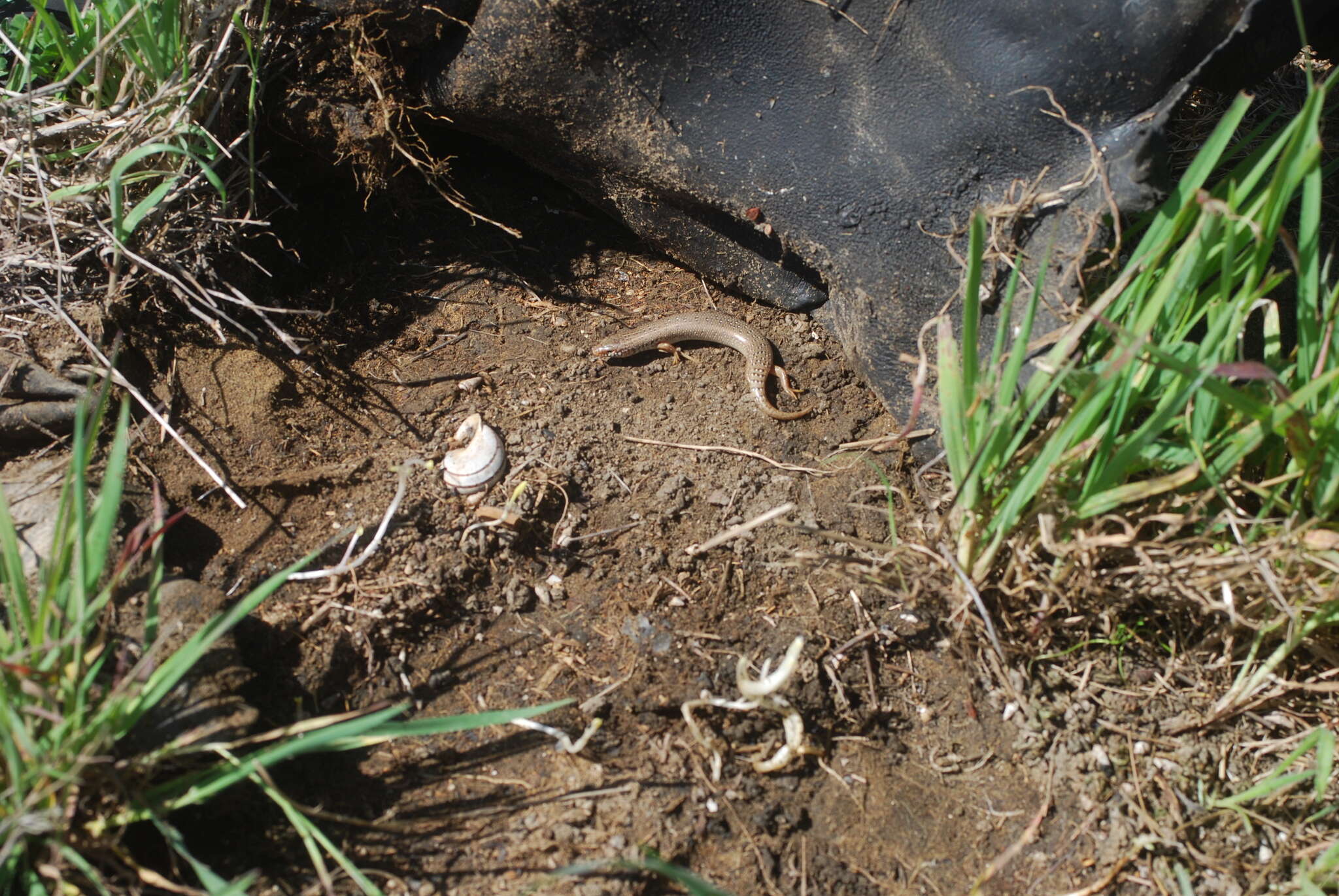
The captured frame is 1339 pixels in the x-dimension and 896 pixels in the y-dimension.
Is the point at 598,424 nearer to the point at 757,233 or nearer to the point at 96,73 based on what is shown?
the point at 757,233

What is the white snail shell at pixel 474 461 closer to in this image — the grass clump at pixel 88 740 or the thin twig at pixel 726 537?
the thin twig at pixel 726 537

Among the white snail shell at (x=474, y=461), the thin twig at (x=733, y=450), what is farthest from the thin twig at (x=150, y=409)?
the thin twig at (x=733, y=450)

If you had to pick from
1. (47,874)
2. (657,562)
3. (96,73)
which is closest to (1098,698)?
(657,562)

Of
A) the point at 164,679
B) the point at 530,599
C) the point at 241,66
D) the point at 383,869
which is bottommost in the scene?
the point at 383,869

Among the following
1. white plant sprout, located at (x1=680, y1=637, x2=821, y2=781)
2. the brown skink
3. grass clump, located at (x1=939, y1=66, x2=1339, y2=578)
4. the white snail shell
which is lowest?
the white snail shell

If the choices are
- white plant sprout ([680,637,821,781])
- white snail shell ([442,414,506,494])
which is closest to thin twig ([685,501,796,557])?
white plant sprout ([680,637,821,781])

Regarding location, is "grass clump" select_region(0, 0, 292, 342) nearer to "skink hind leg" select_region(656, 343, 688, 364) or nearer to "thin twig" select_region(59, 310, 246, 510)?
"thin twig" select_region(59, 310, 246, 510)
